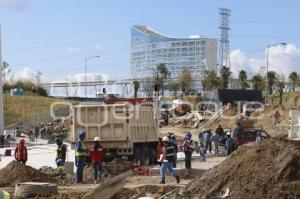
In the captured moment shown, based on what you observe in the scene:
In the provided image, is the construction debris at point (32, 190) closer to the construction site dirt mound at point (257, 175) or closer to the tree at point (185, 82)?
the construction site dirt mound at point (257, 175)

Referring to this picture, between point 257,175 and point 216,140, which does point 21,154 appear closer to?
point 257,175

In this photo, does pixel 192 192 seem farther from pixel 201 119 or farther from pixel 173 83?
pixel 173 83

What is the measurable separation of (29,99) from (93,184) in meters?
76.9

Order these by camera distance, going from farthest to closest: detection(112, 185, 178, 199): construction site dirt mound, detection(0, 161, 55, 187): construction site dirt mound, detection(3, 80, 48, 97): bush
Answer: detection(3, 80, 48, 97): bush, detection(0, 161, 55, 187): construction site dirt mound, detection(112, 185, 178, 199): construction site dirt mound

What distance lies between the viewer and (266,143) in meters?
14.3

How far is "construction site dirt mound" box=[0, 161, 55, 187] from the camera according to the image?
18938mm

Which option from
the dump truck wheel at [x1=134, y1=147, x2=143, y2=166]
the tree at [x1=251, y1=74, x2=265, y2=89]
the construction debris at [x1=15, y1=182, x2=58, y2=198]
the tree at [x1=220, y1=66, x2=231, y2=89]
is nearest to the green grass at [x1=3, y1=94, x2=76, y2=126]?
the tree at [x1=220, y1=66, x2=231, y2=89]

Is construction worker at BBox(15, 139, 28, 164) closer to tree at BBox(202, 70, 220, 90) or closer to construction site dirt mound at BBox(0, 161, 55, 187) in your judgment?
construction site dirt mound at BBox(0, 161, 55, 187)

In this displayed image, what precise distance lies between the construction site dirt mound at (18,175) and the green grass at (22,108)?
59.5 metres

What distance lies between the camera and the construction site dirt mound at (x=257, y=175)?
12.6 metres

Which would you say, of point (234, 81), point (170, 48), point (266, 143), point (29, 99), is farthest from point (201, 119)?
point (170, 48)

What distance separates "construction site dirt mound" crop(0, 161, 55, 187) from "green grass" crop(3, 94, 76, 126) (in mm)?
59501

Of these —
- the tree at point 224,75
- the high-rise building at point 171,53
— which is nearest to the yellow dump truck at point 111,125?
the tree at point 224,75

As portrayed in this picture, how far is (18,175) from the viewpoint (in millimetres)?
19234
